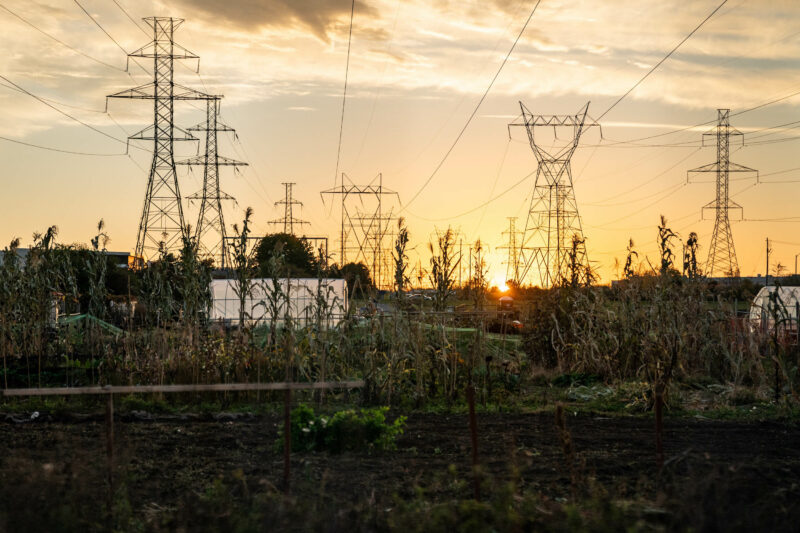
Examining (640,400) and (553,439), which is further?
(640,400)

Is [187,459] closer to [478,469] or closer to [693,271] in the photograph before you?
[478,469]

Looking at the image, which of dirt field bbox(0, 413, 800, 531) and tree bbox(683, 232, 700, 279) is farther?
tree bbox(683, 232, 700, 279)

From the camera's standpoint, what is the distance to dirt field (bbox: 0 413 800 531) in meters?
5.56

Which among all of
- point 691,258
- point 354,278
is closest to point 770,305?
point 691,258

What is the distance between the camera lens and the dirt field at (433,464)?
18.2ft

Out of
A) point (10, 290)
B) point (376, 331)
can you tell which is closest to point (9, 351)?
point (10, 290)

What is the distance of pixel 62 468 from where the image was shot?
648 cm

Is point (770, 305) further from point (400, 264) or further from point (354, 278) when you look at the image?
point (354, 278)

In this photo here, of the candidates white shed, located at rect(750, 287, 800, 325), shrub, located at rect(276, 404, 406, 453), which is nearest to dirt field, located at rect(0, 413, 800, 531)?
shrub, located at rect(276, 404, 406, 453)

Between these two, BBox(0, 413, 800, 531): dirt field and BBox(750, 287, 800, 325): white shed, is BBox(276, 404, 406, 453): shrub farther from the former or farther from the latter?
BBox(750, 287, 800, 325): white shed

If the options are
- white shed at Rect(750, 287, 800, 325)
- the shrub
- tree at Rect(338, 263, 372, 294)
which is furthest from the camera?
white shed at Rect(750, 287, 800, 325)

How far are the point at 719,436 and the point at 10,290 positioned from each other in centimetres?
1305

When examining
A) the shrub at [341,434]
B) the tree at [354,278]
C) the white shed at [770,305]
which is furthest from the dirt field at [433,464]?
the white shed at [770,305]

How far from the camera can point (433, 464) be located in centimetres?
825
